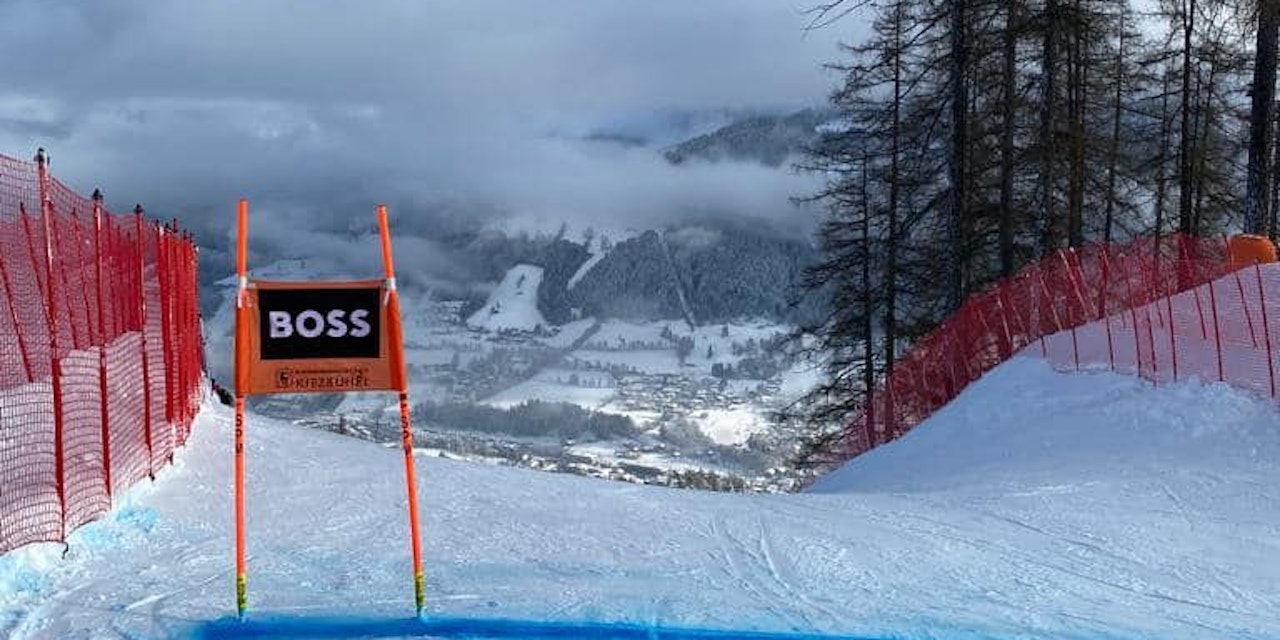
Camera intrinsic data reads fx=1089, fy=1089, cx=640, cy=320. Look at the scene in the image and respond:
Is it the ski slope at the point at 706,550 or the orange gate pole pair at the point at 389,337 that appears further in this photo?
the ski slope at the point at 706,550

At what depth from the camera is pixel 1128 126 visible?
98.6 feet

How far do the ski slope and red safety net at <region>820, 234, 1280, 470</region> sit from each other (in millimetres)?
1259

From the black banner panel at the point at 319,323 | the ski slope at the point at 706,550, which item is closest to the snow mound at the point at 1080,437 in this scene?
the ski slope at the point at 706,550

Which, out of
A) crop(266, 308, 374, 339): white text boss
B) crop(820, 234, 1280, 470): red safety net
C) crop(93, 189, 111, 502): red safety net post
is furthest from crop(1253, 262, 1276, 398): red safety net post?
crop(93, 189, 111, 502): red safety net post

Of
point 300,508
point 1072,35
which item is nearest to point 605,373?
point 1072,35

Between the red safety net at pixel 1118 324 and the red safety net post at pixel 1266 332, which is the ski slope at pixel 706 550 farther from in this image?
the red safety net at pixel 1118 324

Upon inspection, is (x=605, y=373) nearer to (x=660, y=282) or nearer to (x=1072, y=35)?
(x=660, y=282)

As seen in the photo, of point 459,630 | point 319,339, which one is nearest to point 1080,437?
point 459,630

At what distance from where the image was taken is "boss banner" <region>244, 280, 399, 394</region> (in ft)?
17.1

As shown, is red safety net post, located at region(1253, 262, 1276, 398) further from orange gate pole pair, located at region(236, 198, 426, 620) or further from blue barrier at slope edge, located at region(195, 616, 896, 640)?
orange gate pole pair, located at region(236, 198, 426, 620)

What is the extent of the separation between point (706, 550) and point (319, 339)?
319 cm

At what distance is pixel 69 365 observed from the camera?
26.0 ft

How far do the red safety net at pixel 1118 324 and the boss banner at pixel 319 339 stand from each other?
34.2 feet

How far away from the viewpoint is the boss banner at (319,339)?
5.21 metres
